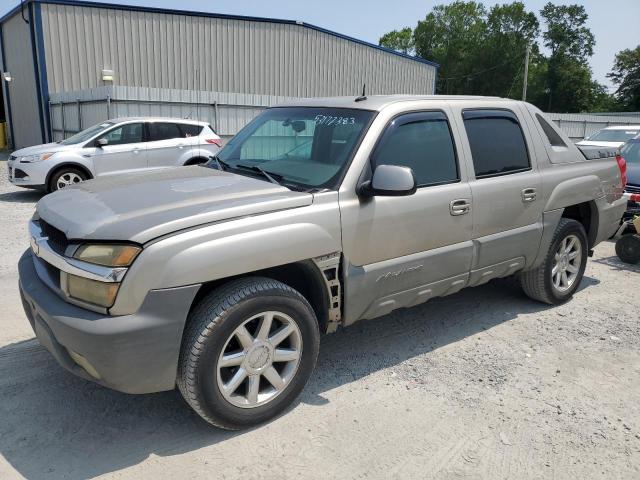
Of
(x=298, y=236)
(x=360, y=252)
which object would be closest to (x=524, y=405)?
(x=360, y=252)

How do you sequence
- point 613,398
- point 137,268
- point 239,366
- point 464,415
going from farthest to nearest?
point 613,398, point 464,415, point 239,366, point 137,268

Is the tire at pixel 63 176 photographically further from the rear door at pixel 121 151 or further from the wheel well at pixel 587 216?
the wheel well at pixel 587 216

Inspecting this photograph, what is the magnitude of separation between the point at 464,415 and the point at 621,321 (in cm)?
242

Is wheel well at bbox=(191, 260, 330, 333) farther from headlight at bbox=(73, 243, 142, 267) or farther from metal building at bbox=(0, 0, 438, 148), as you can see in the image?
metal building at bbox=(0, 0, 438, 148)

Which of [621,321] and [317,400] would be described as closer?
[317,400]

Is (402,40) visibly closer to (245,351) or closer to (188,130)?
(188,130)

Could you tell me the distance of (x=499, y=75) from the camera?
247ft

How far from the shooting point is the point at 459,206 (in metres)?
3.83

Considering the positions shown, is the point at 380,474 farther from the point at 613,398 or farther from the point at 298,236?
the point at 613,398

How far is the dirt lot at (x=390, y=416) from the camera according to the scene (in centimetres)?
277

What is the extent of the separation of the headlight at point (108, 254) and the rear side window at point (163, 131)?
9.23 metres

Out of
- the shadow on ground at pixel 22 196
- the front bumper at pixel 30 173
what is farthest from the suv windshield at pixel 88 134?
the shadow on ground at pixel 22 196

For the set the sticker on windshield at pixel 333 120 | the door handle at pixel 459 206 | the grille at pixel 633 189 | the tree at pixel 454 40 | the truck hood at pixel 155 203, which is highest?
the tree at pixel 454 40

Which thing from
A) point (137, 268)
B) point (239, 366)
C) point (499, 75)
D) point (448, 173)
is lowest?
point (239, 366)
